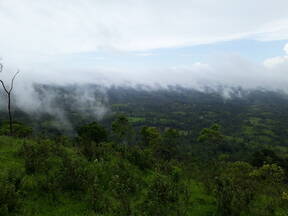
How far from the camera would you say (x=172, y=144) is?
62.5 metres

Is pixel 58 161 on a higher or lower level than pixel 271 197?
higher

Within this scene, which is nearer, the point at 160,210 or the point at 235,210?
the point at 160,210

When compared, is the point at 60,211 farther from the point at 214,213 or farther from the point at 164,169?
the point at 164,169

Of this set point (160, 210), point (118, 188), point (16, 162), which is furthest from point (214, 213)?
point (16, 162)

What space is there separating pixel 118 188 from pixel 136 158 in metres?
6.32

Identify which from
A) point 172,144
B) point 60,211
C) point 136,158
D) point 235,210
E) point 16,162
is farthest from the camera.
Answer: point 172,144

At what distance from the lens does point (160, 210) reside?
9742mm

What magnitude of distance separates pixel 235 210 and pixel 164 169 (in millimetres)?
8108

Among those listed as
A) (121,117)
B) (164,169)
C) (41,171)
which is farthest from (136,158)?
(121,117)

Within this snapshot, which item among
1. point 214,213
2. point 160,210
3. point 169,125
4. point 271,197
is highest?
point 160,210

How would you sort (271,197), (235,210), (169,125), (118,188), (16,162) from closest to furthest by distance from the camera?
(235,210) < (118,188) < (16,162) < (271,197) < (169,125)

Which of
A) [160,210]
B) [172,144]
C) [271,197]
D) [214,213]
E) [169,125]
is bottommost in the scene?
[169,125]

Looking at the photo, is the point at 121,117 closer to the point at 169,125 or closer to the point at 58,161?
the point at 58,161

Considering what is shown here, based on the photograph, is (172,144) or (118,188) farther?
(172,144)
